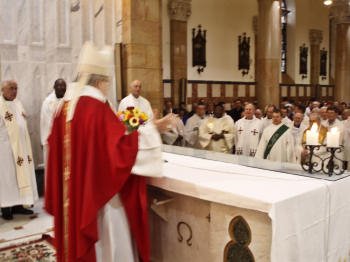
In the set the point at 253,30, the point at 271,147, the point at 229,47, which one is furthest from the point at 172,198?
the point at 253,30

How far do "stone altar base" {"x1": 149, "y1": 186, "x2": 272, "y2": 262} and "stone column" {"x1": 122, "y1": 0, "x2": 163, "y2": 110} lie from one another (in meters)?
4.42

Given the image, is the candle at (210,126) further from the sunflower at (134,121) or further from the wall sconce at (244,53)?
the wall sconce at (244,53)

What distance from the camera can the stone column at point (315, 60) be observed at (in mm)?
19812

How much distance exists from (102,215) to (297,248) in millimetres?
1384

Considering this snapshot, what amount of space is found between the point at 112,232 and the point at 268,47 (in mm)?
10709

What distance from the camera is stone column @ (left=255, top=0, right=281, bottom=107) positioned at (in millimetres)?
12539

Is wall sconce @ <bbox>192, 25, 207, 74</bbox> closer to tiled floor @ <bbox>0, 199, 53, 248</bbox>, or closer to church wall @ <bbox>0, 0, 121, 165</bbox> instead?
church wall @ <bbox>0, 0, 121, 165</bbox>

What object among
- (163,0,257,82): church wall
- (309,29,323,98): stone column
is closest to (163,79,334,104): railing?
(163,0,257,82): church wall

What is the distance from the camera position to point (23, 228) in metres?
5.21

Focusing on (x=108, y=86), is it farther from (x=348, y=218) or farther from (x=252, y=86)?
(x=252, y=86)

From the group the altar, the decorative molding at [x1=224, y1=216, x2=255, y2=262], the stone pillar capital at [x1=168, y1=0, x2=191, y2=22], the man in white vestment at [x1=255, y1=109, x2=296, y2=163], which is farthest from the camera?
the stone pillar capital at [x1=168, y1=0, x2=191, y2=22]

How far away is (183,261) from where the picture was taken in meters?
3.30

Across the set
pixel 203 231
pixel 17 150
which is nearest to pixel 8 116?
pixel 17 150

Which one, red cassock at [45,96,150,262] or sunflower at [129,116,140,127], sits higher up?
sunflower at [129,116,140,127]
